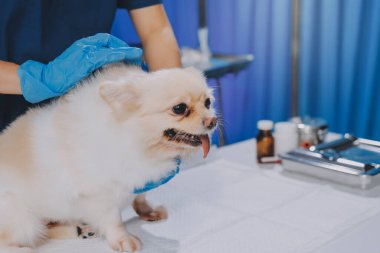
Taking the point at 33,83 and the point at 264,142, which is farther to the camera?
the point at 264,142

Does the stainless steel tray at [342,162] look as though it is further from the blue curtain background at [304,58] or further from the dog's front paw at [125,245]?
the blue curtain background at [304,58]

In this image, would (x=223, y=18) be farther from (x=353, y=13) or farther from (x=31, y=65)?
(x=31, y=65)

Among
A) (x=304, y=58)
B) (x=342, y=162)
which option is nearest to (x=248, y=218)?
(x=342, y=162)

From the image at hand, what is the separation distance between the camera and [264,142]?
196cm

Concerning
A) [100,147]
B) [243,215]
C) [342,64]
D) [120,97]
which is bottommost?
[243,215]

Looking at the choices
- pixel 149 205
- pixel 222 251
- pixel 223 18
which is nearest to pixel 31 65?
pixel 149 205

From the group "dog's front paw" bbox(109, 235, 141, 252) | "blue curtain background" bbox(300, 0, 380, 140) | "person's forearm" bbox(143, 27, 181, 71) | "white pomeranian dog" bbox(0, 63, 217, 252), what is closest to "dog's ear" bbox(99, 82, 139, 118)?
"white pomeranian dog" bbox(0, 63, 217, 252)

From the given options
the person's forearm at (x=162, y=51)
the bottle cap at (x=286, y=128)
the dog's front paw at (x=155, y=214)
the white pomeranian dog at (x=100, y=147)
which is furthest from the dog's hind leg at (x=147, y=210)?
the bottle cap at (x=286, y=128)

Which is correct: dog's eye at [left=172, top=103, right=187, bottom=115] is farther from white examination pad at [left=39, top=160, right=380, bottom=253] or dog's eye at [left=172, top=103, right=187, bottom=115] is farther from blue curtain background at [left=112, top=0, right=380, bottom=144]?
blue curtain background at [left=112, top=0, right=380, bottom=144]

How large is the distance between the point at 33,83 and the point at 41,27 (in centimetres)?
28

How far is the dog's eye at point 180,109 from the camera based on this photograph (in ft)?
3.88

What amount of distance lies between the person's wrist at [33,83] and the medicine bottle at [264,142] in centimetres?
92

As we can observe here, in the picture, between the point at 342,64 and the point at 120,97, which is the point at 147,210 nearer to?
the point at 120,97

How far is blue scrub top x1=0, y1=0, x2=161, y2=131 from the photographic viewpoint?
1.47 m
